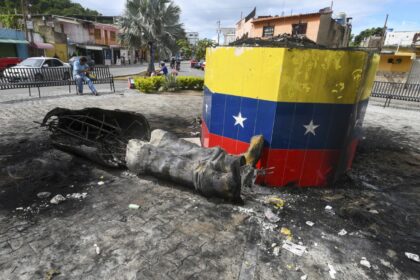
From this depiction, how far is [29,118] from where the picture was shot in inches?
289

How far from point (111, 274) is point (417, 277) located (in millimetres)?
2832

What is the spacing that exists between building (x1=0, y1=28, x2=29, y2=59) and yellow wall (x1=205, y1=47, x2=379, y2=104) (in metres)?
31.0

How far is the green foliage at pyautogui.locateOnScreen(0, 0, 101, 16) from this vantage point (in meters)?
45.2

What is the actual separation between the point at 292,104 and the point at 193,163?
5.14 feet

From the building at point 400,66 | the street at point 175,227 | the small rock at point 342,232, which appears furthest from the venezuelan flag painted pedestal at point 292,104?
the building at point 400,66

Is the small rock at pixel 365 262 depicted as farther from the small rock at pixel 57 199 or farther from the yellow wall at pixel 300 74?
the small rock at pixel 57 199

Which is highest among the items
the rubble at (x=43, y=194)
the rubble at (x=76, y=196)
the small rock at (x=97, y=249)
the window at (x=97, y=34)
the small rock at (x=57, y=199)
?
the window at (x=97, y=34)

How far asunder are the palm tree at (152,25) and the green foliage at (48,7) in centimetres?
3540

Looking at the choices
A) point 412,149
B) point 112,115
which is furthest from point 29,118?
point 412,149

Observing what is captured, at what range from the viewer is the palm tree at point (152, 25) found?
1914 centimetres

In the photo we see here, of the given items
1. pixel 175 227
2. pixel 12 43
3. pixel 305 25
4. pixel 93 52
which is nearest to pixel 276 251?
pixel 175 227

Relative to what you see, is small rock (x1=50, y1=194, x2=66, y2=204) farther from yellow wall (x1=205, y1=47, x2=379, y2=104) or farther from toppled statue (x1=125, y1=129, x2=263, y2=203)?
yellow wall (x1=205, y1=47, x2=379, y2=104)

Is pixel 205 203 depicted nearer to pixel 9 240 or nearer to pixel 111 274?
pixel 111 274

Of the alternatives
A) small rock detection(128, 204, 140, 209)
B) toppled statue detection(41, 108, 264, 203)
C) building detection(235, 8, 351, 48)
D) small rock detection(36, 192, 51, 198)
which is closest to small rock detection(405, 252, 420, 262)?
toppled statue detection(41, 108, 264, 203)
